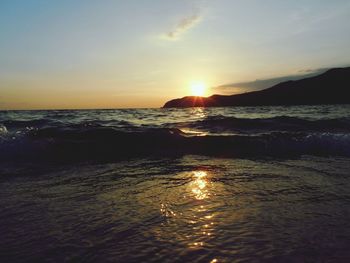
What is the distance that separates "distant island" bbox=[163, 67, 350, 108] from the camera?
97000mm

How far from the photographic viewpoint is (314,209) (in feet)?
12.9

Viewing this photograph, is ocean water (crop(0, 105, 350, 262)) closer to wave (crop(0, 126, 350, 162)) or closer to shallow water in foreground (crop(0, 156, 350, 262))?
shallow water in foreground (crop(0, 156, 350, 262))

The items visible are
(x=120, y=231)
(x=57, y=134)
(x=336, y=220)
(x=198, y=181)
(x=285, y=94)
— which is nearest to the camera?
(x=120, y=231)

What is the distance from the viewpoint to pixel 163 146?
36.6 feet

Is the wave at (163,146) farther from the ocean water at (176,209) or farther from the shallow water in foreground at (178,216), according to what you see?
the shallow water in foreground at (178,216)

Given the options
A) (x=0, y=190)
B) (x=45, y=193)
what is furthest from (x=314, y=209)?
(x=0, y=190)

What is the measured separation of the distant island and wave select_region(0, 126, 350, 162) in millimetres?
86301

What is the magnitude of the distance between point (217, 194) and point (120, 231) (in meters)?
1.79

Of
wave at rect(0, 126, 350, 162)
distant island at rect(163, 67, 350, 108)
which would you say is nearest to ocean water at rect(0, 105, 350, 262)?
wave at rect(0, 126, 350, 162)

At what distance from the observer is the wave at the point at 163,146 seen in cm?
938

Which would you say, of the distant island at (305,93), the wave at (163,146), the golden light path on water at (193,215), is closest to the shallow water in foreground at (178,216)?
the golden light path on water at (193,215)

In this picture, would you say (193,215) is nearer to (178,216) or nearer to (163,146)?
(178,216)

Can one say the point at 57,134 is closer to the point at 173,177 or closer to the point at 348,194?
the point at 173,177

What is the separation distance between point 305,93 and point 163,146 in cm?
10641
